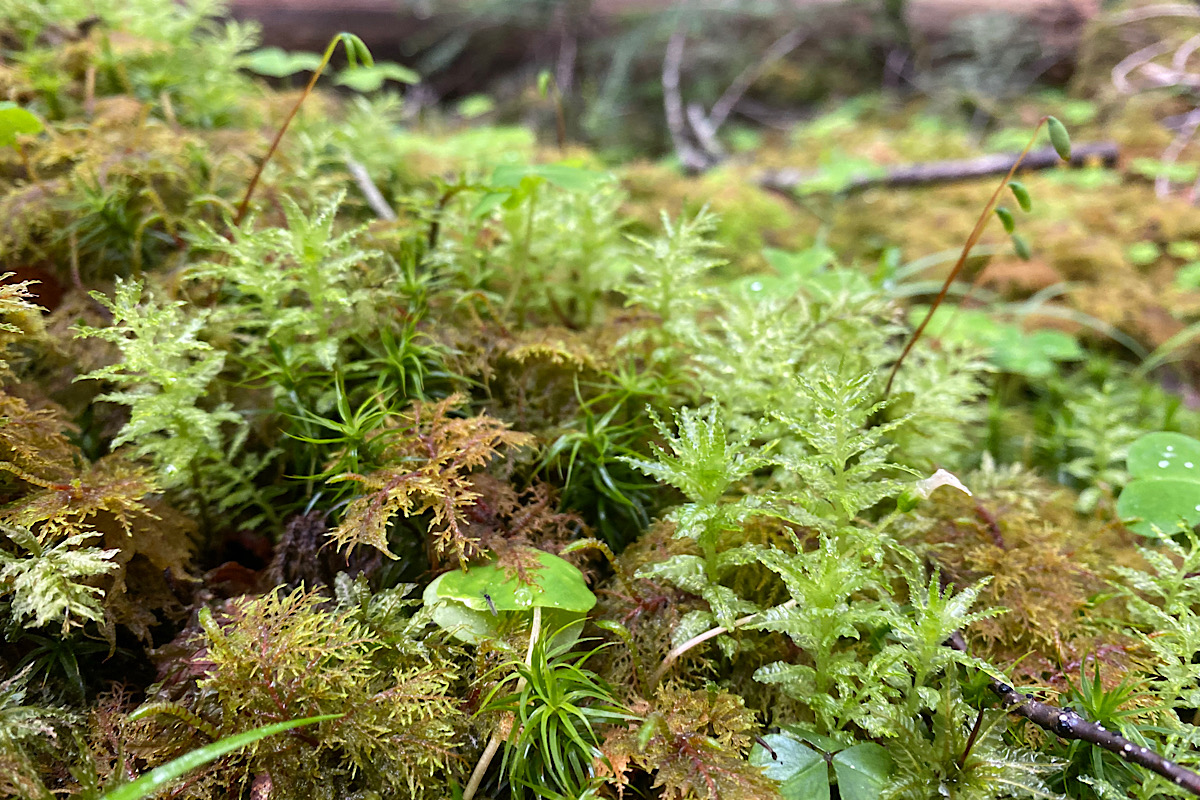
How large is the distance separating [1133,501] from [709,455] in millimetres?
1074

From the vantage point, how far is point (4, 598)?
3.83 ft

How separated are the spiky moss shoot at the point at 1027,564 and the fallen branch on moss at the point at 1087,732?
67 millimetres

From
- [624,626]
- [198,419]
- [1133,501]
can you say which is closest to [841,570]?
[624,626]

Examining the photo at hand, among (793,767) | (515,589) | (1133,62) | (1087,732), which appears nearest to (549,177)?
(515,589)

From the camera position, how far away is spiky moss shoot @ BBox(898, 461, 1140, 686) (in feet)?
4.20

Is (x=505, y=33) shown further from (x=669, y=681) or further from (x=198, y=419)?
(x=669, y=681)

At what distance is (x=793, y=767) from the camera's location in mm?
1090

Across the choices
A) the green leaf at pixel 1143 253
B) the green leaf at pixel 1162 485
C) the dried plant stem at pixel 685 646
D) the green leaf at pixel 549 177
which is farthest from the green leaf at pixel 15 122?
the green leaf at pixel 1143 253

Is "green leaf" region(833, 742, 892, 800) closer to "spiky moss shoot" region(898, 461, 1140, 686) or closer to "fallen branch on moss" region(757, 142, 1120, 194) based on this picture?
"spiky moss shoot" region(898, 461, 1140, 686)

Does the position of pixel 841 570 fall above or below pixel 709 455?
below

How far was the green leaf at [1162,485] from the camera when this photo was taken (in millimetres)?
1448

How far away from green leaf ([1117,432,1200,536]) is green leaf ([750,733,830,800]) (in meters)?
0.96

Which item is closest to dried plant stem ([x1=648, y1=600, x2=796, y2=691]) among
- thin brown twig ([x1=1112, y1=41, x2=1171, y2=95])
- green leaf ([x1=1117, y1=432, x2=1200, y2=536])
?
green leaf ([x1=1117, y1=432, x2=1200, y2=536])

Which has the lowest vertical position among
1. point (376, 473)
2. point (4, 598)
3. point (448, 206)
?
point (4, 598)
